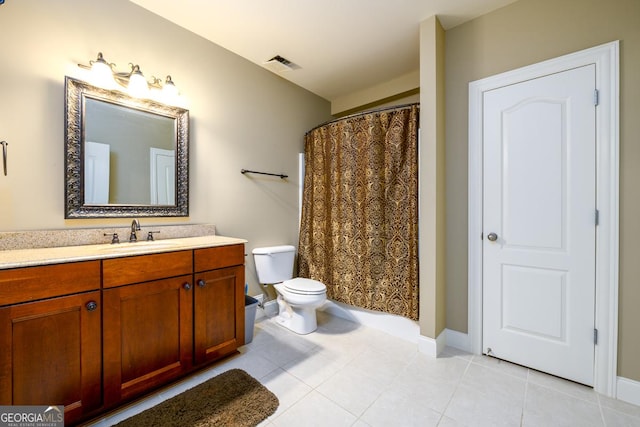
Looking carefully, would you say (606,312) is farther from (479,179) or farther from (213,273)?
(213,273)

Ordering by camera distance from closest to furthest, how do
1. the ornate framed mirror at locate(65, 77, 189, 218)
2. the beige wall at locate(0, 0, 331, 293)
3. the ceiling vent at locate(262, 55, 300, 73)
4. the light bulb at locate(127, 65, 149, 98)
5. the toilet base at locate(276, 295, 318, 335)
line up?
the beige wall at locate(0, 0, 331, 293), the ornate framed mirror at locate(65, 77, 189, 218), the light bulb at locate(127, 65, 149, 98), the toilet base at locate(276, 295, 318, 335), the ceiling vent at locate(262, 55, 300, 73)

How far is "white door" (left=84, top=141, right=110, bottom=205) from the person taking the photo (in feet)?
5.32

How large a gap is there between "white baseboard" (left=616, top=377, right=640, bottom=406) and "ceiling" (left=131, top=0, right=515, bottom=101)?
7.95 ft

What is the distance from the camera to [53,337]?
1168 millimetres

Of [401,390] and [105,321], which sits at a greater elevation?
[105,321]

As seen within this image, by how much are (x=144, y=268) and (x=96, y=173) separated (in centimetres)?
Result: 75

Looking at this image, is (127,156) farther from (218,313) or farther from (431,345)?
(431,345)

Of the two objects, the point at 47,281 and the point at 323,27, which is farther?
the point at 323,27

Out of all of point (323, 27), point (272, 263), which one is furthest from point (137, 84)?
point (272, 263)

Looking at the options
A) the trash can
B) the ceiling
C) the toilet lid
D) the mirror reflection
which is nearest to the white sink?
the mirror reflection

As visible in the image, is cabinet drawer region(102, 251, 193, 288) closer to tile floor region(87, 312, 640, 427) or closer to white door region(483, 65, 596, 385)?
tile floor region(87, 312, 640, 427)

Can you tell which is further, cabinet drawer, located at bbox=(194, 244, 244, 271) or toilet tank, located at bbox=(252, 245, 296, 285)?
toilet tank, located at bbox=(252, 245, 296, 285)

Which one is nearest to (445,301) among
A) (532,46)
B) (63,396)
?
(532,46)

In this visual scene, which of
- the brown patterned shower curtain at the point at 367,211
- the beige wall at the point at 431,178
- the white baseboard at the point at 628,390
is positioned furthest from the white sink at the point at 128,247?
the white baseboard at the point at 628,390
